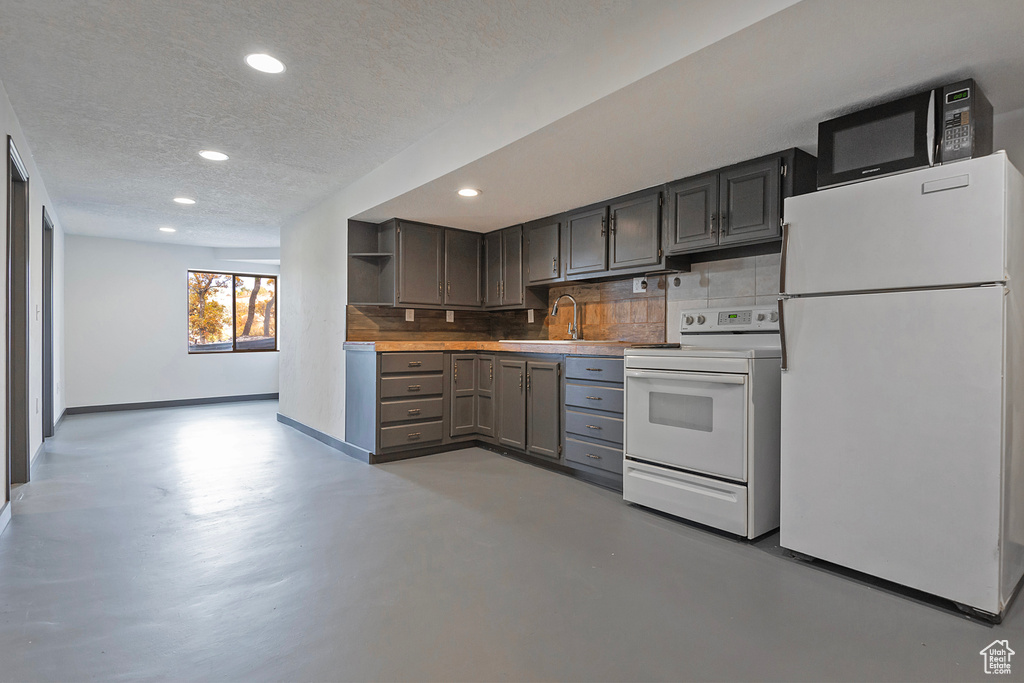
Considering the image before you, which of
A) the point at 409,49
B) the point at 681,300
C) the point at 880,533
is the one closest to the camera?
the point at 880,533

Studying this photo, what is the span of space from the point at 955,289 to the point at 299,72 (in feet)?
9.83

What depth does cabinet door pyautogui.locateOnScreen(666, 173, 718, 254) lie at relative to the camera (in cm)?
322

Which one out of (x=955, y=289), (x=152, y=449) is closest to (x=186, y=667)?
(x=955, y=289)

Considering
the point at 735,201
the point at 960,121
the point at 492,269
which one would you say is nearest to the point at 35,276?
the point at 492,269

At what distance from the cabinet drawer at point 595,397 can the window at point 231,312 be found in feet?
21.0

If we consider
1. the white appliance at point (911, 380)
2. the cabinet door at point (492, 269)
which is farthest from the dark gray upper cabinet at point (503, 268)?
the white appliance at point (911, 380)

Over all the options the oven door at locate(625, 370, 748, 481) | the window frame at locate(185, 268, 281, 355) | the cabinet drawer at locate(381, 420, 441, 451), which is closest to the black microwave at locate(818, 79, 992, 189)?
the oven door at locate(625, 370, 748, 481)

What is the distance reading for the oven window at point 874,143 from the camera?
87.0 inches

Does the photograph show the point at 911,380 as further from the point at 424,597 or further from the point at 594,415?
the point at 424,597

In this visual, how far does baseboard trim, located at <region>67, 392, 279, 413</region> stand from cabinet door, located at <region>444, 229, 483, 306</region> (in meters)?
4.94

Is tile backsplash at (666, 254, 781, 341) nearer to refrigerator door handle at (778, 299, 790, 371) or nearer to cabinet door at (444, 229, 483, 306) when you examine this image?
refrigerator door handle at (778, 299, 790, 371)

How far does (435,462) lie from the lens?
425 centimetres

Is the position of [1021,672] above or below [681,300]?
below

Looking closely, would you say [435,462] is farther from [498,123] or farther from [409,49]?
[409,49]
